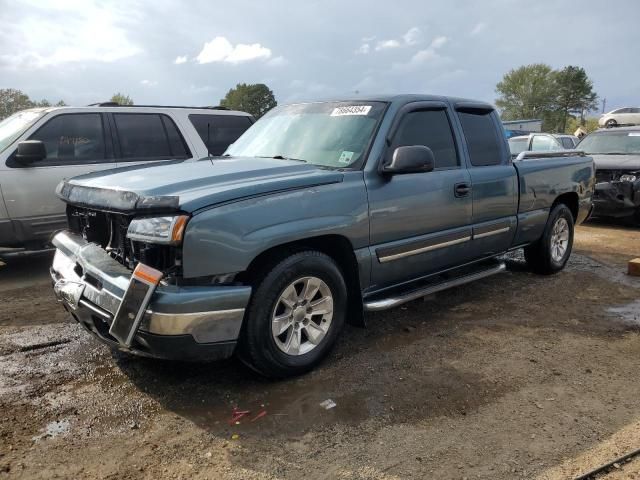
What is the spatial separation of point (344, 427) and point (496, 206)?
9.00ft

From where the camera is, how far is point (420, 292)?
4.04 m

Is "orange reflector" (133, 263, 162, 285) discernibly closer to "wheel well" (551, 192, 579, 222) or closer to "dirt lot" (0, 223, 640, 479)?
"dirt lot" (0, 223, 640, 479)

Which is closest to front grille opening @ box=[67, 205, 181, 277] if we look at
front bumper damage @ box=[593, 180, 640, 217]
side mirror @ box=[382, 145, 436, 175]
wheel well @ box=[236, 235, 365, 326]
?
wheel well @ box=[236, 235, 365, 326]

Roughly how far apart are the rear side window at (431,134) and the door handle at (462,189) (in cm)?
18

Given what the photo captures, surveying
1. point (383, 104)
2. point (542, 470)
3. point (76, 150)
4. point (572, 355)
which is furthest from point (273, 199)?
point (76, 150)

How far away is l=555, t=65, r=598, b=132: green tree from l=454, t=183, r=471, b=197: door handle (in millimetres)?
80395

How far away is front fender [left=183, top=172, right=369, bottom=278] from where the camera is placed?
9.23ft

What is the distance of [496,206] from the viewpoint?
4766 millimetres

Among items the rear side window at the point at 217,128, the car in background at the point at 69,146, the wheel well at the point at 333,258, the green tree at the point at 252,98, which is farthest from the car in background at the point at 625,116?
the green tree at the point at 252,98

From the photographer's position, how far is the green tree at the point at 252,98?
5831cm

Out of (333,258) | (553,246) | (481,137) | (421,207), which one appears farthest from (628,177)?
(333,258)

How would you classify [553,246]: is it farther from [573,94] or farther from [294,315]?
[573,94]

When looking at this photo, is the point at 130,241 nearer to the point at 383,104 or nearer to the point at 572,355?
the point at 383,104

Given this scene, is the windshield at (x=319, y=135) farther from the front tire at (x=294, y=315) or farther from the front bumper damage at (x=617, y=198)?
the front bumper damage at (x=617, y=198)
